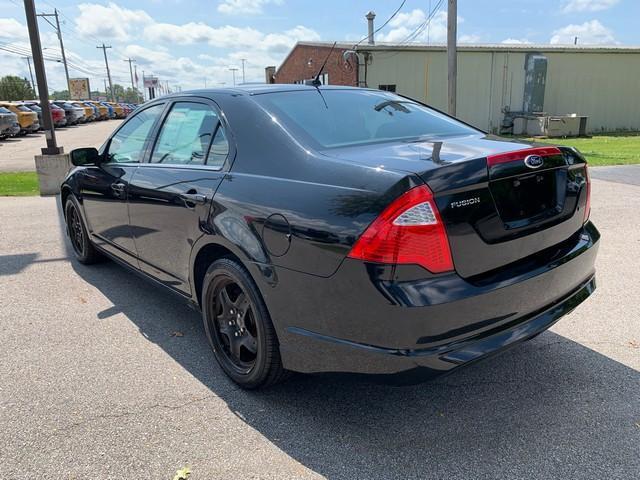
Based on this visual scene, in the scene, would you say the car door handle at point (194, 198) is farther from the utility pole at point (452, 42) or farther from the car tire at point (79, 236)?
the utility pole at point (452, 42)

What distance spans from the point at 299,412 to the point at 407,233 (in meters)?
1.23

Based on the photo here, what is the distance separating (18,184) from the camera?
11.3 m

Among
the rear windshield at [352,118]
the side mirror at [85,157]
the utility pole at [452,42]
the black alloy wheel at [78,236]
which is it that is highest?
the utility pole at [452,42]

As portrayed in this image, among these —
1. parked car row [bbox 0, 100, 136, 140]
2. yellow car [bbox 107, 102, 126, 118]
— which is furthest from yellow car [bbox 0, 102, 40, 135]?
yellow car [bbox 107, 102, 126, 118]

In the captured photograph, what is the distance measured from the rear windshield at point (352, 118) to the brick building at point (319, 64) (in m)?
14.2

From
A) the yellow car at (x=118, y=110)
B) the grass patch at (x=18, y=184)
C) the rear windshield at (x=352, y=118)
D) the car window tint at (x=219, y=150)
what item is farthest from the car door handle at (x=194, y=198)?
the yellow car at (x=118, y=110)

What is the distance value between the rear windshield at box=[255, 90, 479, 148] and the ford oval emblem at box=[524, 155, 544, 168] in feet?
2.39

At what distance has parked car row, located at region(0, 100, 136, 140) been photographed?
23.3m

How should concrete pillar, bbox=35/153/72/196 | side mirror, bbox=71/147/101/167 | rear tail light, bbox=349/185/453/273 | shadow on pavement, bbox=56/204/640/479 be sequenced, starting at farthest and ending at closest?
concrete pillar, bbox=35/153/72/196
side mirror, bbox=71/147/101/167
shadow on pavement, bbox=56/204/640/479
rear tail light, bbox=349/185/453/273

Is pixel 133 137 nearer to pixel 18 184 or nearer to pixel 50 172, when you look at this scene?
pixel 50 172

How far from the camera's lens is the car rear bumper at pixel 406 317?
210 centimetres

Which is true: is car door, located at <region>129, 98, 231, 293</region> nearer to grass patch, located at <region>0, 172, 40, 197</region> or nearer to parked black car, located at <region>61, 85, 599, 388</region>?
parked black car, located at <region>61, 85, 599, 388</region>

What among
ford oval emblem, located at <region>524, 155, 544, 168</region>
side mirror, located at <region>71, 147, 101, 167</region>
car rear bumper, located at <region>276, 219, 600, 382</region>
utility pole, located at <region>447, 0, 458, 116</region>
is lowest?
car rear bumper, located at <region>276, 219, 600, 382</region>

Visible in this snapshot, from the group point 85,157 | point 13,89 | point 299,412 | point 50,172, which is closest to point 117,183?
point 85,157
